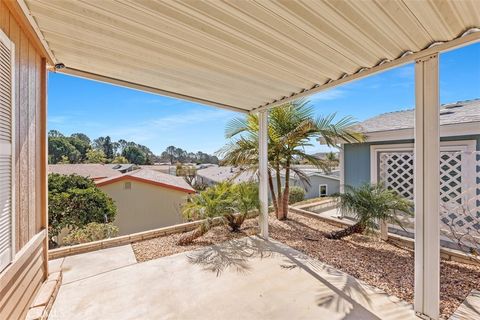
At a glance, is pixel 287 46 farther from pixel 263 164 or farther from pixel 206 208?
pixel 206 208

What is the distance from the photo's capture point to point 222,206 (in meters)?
4.08

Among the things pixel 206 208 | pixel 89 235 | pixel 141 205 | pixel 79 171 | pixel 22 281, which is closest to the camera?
pixel 22 281

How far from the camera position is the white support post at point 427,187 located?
6.63ft

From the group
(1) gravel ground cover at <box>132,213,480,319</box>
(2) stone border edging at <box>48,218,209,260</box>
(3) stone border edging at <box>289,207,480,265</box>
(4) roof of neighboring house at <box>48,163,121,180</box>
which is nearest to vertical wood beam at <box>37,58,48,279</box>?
(2) stone border edging at <box>48,218,209,260</box>

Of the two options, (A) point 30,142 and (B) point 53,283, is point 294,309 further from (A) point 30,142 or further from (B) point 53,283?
(A) point 30,142

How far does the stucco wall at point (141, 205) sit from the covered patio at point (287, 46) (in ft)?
24.6

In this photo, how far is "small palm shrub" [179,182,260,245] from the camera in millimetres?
3996

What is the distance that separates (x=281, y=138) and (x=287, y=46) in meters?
3.07

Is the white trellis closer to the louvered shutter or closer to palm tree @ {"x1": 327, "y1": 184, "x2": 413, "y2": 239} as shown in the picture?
palm tree @ {"x1": 327, "y1": 184, "x2": 413, "y2": 239}

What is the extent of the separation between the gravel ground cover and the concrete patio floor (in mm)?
236

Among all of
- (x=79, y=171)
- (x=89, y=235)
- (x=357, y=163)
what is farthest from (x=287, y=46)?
(x=79, y=171)

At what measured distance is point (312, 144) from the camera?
527cm

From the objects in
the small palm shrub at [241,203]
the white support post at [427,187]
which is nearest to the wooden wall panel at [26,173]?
the small palm shrub at [241,203]

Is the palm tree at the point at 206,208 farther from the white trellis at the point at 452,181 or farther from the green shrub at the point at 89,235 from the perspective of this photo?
the white trellis at the point at 452,181
